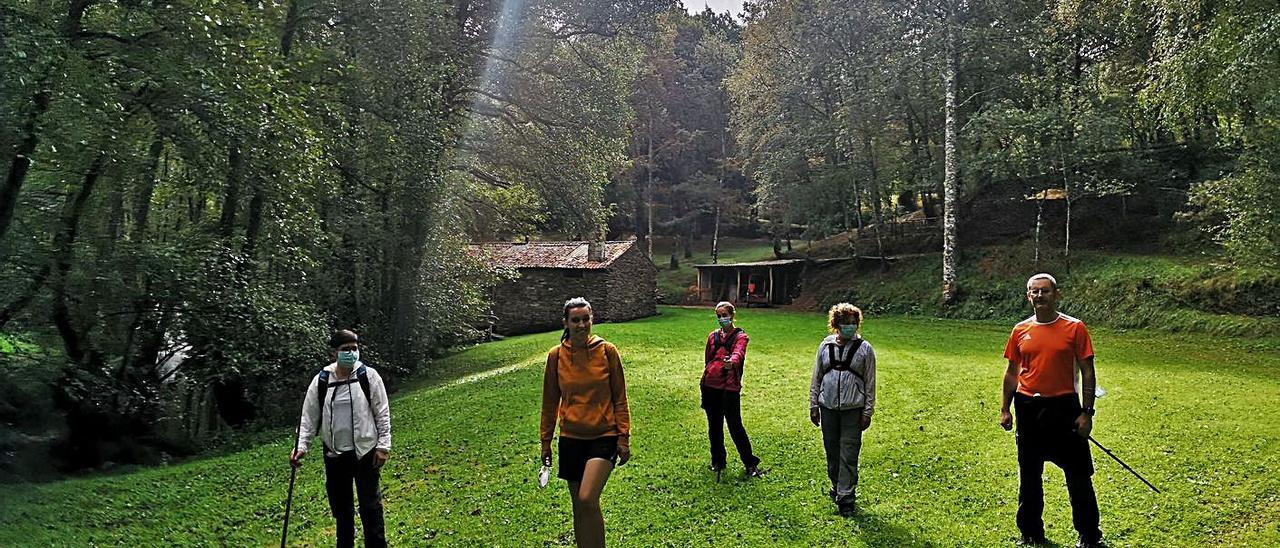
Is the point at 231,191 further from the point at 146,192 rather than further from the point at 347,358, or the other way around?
the point at 347,358

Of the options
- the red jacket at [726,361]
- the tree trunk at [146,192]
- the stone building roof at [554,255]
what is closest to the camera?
the red jacket at [726,361]

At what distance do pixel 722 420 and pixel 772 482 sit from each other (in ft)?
2.88

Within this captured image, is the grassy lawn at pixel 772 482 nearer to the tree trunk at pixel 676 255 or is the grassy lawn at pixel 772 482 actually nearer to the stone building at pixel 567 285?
the stone building at pixel 567 285

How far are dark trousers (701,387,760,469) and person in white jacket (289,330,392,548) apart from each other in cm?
351

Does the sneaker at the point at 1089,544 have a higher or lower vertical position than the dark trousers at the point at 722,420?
lower

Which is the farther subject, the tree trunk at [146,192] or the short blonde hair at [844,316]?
the tree trunk at [146,192]

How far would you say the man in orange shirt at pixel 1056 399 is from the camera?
19.1 ft

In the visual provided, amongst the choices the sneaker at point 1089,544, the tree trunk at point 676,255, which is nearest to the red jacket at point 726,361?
the sneaker at point 1089,544

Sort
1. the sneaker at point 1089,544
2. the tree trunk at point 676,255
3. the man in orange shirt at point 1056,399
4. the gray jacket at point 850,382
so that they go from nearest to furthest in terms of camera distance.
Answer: the man in orange shirt at point 1056,399 < the sneaker at point 1089,544 < the gray jacket at point 850,382 < the tree trunk at point 676,255

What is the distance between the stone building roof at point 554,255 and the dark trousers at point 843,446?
26.2 meters

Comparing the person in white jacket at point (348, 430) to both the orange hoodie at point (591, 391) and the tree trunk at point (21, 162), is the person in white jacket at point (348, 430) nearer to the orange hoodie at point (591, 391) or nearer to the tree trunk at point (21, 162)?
the orange hoodie at point (591, 391)

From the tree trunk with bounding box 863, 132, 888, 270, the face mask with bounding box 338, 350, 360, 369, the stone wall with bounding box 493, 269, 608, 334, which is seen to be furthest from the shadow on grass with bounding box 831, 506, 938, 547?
the tree trunk with bounding box 863, 132, 888, 270

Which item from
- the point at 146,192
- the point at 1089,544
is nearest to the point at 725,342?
the point at 1089,544

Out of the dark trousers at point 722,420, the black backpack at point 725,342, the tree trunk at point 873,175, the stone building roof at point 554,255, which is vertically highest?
the tree trunk at point 873,175
